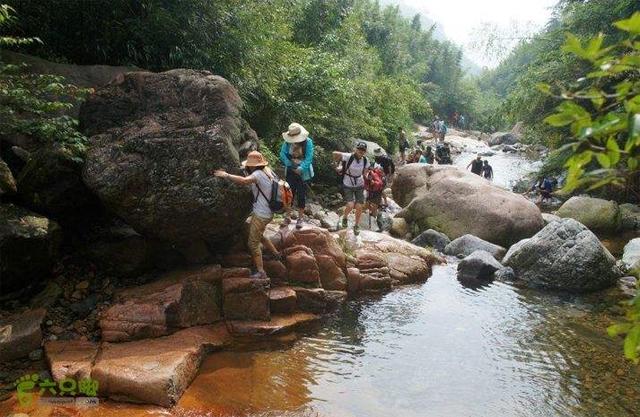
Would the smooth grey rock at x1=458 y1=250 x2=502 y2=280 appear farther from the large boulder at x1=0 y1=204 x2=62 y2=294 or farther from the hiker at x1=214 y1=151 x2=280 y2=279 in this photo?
the large boulder at x1=0 y1=204 x2=62 y2=294

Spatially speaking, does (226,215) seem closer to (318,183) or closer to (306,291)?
(306,291)

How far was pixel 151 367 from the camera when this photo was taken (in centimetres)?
537

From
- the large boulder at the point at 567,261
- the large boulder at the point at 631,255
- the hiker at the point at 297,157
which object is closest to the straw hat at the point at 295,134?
the hiker at the point at 297,157

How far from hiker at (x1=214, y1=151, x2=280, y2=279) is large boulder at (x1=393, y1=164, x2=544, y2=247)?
25.8 feet

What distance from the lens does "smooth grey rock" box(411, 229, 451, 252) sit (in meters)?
13.0

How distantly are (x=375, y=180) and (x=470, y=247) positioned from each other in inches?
121

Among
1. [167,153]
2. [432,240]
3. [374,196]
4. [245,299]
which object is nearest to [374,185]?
[374,196]

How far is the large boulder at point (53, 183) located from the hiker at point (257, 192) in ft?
7.26

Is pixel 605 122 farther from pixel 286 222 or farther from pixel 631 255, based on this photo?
pixel 631 255

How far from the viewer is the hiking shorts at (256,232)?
7.17m

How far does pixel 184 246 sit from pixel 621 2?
15.7 m

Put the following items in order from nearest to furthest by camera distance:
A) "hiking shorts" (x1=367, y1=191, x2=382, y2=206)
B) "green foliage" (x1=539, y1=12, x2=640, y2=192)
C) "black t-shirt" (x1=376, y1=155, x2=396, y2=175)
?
1. "green foliage" (x1=539, y1=12, x2=640, y2=192)
2. "hiking shorts" (x1=367, y1=191, x2=382, y2=206)
3. "black t-shirt" (x1=376, y1=155, x2=396, y2=175)

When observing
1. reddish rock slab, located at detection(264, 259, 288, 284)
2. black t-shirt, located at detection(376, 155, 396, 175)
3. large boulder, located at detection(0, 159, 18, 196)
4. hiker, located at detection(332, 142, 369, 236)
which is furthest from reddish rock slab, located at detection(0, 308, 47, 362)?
black t-shirt, located at detection(376, 155, 396, 175)

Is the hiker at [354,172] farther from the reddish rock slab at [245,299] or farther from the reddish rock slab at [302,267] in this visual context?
the reddish rock slab at [245,299]
